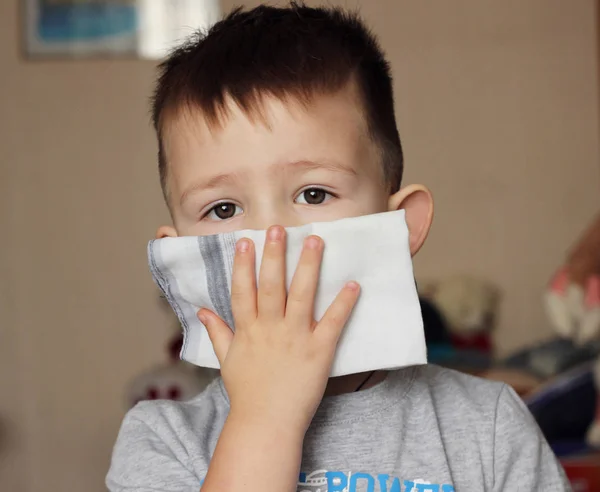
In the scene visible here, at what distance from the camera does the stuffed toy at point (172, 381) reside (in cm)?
258

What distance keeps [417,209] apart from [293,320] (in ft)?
0.94

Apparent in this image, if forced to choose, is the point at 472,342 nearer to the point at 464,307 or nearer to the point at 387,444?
the point at 464,307

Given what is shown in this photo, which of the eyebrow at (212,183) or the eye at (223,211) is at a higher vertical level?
the eyebrow at (212,183)

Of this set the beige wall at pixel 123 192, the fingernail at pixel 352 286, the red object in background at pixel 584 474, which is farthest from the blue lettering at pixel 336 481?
the beige wall at pixel 123 192

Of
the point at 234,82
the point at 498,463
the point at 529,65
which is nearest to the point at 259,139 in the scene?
the point at 234,82

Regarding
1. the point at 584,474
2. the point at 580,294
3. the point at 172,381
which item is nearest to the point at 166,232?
the point at 584,474

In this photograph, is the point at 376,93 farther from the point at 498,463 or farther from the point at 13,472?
the point at 13,472

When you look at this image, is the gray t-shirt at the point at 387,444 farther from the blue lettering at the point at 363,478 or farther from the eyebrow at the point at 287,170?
the eyebrow at the point at 287,170

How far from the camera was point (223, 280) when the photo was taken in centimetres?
79

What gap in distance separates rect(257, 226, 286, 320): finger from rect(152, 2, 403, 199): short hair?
0.52 feet

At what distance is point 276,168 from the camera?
2.65 ft

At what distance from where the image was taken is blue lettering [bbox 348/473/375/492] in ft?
2.68

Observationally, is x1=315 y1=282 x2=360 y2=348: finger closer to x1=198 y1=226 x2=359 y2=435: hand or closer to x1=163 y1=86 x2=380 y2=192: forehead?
x1=198 y1=226 x2=359 y2=435: hand

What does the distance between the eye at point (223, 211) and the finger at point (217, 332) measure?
0.11 m
